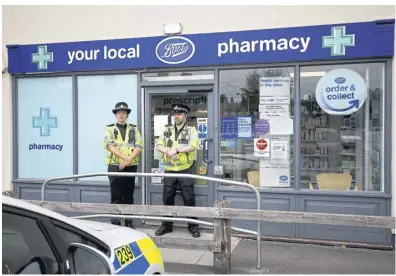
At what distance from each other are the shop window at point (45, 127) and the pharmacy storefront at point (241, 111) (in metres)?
0.02

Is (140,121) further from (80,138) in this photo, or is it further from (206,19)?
(206,19)

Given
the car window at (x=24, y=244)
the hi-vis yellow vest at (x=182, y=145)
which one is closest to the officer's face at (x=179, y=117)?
the hi-vis yellow vest at (x=182, y=145)

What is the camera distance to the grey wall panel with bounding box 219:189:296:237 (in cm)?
602

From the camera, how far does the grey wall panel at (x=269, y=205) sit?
6.02 metres

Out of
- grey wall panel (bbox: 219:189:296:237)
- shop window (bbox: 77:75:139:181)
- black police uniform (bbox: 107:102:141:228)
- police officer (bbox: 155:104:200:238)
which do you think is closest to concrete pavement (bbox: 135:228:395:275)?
grey wall panel (bbox: 219:189:296:237)

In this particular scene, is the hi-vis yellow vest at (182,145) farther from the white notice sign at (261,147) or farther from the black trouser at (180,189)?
the white notice sign at (261,147)

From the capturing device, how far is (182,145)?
606cm

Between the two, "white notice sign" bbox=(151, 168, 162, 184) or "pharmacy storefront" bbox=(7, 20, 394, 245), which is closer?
"pharmacy storefront" bbox=(7, 20, 394, 245)

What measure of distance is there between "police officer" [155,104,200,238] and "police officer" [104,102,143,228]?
0.40 meters

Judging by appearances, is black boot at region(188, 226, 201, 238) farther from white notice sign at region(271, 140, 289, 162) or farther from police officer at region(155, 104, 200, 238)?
white notice sign at region(271, 140, 289, 162)

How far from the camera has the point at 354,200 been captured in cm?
575

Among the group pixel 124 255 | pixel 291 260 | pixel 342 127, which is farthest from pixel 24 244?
pixel 342 127

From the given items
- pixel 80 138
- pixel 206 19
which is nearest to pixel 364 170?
pixel 206 19

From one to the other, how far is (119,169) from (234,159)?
5.79 feet
